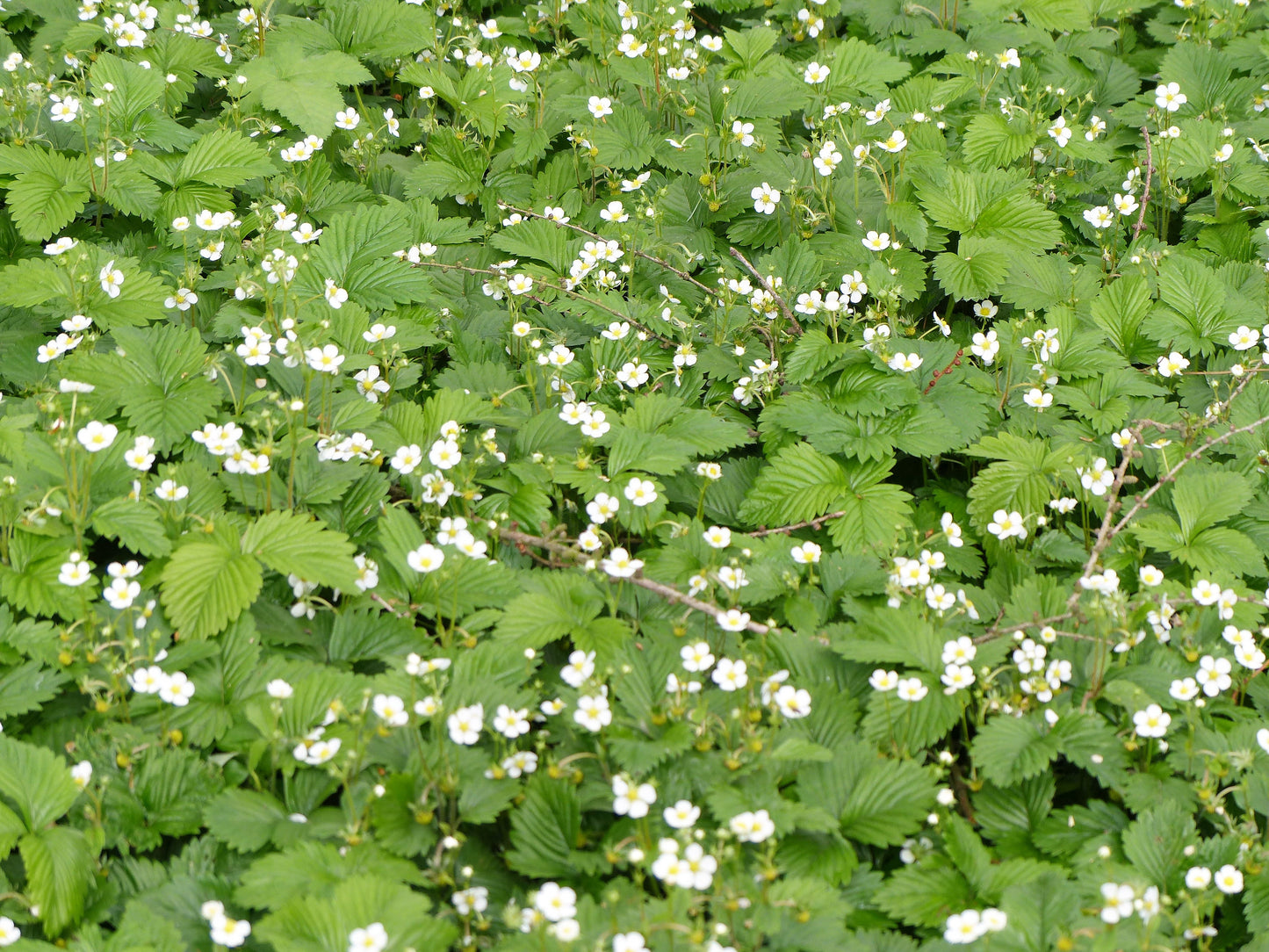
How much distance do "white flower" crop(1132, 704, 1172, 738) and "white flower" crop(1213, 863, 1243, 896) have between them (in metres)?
0.35

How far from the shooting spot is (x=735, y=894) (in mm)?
2482

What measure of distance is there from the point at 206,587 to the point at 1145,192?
382cm

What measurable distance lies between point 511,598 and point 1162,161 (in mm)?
3313

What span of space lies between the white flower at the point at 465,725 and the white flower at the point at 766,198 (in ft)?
7.76

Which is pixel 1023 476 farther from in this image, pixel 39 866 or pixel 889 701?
pixel 39 866

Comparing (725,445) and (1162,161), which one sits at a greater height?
(1162,161)

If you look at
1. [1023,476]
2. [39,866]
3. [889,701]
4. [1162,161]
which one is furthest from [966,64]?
[39,866]

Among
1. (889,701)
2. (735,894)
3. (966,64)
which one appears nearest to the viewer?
(735,894)

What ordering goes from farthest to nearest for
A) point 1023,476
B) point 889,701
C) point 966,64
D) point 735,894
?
point 966,64
point 1023,476
point 889,701
point 735,894

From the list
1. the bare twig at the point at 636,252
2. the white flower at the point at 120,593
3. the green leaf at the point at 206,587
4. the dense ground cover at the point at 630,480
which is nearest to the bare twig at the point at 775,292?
the dense ground cover at the point at 630,480

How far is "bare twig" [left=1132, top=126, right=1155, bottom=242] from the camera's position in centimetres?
466

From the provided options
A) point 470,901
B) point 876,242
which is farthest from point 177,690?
point 876,242

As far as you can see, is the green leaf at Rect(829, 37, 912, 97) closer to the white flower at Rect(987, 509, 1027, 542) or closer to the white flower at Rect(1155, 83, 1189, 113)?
the white flower at Rect(1155, 83, 1189, 113)

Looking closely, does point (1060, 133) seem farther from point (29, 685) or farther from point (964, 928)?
point (29, 685)
